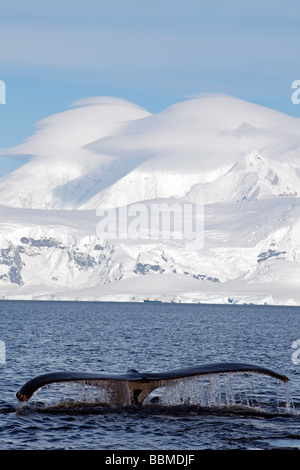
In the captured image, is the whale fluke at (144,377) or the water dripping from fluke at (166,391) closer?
the whale fluke at (144,377)

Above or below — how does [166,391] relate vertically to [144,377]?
below

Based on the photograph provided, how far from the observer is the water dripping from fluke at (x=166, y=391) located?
21906 mm

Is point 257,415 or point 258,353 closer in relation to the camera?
point 257,415

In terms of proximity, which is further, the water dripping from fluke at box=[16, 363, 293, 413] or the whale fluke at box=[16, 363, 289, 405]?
the water dripping from fluke at box=[16, 363, 293, 413]

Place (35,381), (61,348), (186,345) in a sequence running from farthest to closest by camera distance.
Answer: (186,345)
(61,348)
(35,381)

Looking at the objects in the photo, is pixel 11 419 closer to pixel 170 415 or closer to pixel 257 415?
pixel 170 415

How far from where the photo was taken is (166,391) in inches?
1151

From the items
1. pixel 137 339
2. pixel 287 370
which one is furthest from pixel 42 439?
pixel 137 339

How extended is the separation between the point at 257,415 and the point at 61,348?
32.8 m

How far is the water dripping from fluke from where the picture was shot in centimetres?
2191

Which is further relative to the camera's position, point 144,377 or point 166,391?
point 166,391

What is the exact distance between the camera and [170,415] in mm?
25609

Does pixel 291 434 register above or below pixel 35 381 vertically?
below
